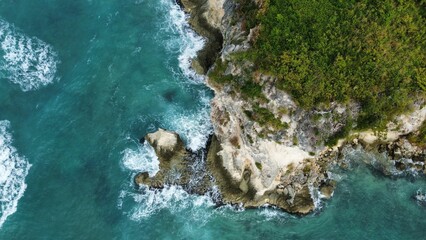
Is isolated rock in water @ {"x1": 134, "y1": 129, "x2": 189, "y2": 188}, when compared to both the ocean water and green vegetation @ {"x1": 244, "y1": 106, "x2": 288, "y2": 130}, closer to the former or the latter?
the ocean water

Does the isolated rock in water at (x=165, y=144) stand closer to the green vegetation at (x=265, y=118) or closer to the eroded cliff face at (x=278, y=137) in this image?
the eroded cliff face at (x=278, y=137)

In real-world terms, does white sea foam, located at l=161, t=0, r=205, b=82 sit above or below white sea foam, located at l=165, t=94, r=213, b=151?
above

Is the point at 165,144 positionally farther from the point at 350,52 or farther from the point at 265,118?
the point at 350,52

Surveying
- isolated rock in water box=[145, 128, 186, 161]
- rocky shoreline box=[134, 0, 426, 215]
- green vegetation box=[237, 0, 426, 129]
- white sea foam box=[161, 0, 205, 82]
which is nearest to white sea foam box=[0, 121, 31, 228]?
rocky shoreline box=[134, 0, 426, 215]

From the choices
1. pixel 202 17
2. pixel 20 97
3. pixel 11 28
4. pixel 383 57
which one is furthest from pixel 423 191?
pixel 11 28

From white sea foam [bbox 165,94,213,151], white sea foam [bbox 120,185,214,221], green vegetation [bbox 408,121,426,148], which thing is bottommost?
white sea foam [bbox 120,185,214,221]

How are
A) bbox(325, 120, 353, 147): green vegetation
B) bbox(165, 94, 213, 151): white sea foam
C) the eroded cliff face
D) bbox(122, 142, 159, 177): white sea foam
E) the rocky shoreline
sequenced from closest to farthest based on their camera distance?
the eroded cliff face
the rocky shoreline
bbox(325, 120, 353, 147): green vegetation
bbox(122, 142, 159, 177): white sea foam
bbox(165, 94, 213, 151): white sea foam
